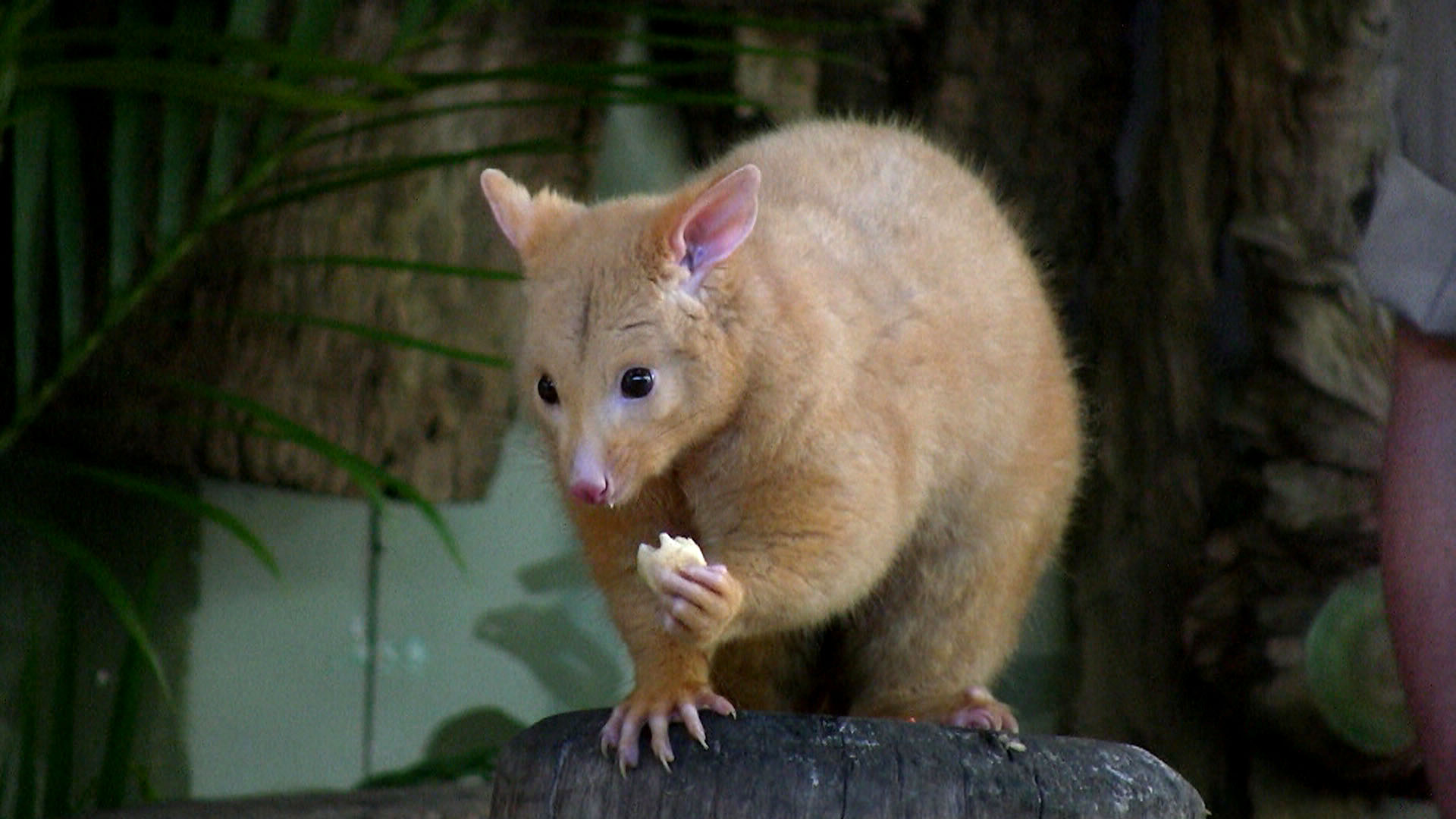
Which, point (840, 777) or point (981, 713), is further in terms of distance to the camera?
point (981, 713)

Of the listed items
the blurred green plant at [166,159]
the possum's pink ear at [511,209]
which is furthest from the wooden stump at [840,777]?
the blurred green plant at [166,159]

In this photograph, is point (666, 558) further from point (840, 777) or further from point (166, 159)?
point (166, 159)

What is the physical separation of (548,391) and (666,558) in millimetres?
383

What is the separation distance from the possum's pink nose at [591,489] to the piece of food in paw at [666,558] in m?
0.10

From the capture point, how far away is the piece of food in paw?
8.27ft

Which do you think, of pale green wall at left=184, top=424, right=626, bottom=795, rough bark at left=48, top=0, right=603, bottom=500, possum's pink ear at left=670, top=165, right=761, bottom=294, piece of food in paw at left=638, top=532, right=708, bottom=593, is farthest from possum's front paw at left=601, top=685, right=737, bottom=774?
pale green wall at left=184, top=424, right=626, bottom=795

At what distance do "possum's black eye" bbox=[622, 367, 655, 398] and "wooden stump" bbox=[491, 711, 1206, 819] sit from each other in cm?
48

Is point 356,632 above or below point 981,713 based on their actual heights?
below

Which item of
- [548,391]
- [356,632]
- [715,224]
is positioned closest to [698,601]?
[548,391]

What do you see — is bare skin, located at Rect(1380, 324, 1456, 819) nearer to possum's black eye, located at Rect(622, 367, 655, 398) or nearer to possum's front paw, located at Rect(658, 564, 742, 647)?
possum's front paw, located at Rect(658, 564, 742, 647)

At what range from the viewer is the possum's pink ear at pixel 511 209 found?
2.92 metres

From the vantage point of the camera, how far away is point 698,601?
8.34 ft

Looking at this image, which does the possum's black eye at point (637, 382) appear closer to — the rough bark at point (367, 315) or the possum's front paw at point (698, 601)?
the possum's front paw at point (698, 601)

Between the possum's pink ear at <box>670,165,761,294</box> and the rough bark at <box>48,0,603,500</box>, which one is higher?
the possum's pink ear at <box>670,165,761,294</box>
